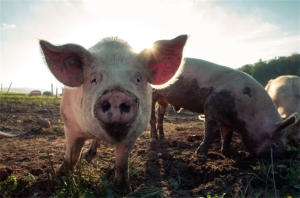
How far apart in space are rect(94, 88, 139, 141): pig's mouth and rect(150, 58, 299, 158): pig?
9.08ft

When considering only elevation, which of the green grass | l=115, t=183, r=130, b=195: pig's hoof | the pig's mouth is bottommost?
l=115, t=183, r=130, b=195: pig's hoof

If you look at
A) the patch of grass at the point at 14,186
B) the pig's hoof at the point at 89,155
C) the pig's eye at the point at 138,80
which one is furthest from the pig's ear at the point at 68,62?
the pig's hoof at the point at 89,155

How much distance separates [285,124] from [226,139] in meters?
1.23

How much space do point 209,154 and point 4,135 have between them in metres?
3.51

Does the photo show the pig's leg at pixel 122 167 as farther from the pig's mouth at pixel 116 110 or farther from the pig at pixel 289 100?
the pig at pixel 289 100

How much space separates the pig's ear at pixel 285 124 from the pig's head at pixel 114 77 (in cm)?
202

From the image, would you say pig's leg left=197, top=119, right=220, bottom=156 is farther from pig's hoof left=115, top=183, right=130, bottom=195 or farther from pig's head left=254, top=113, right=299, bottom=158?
pig's hoof left=115, top=183, right=130, bottom=195

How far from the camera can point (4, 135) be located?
2.28 m

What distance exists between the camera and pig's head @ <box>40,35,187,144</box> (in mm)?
2352

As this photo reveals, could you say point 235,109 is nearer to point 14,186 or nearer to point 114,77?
point 114,77

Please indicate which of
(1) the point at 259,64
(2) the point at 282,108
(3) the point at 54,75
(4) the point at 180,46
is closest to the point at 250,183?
(4) the point at 180,46

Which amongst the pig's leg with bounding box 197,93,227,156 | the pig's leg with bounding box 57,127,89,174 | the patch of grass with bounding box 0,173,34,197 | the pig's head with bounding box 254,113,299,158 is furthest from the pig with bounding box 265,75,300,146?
the patch of grass with bounding box 0,173,34,197

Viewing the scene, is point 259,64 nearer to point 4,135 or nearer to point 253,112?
point 253,112

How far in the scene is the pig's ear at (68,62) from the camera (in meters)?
2.82
